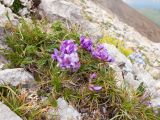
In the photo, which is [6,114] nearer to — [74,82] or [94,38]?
[74,82]

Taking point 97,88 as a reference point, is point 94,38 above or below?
below

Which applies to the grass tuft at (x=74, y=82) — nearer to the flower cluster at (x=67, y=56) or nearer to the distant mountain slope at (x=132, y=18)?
the flower cluster at (x=67, y=56)

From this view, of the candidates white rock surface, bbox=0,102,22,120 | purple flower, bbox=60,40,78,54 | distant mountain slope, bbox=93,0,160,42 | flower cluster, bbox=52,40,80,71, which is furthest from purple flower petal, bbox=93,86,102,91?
distant mountain slope, bbox=93,0,160,42

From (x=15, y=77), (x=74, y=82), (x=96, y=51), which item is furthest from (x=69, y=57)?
(x=15, y=77)

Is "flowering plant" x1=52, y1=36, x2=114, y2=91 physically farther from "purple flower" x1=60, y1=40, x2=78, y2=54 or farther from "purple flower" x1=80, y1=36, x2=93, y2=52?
"purple flower" x1=80, y1=36, x2=93, y2=52

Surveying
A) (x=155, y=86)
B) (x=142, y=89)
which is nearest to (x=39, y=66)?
(x=142, y=89)

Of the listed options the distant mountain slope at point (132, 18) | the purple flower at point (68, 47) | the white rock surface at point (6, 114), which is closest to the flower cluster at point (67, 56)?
the purple flower at point (68, 47)
